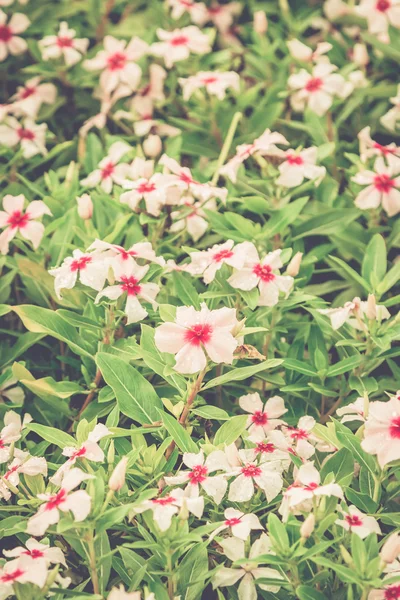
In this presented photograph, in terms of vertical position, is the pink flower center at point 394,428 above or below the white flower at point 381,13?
below

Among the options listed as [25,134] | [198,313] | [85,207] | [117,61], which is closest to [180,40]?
[117,61]

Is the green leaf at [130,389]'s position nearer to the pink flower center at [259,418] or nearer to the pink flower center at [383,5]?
the pink flower center at [259,418]

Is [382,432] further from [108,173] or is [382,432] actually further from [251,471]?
[108,173]

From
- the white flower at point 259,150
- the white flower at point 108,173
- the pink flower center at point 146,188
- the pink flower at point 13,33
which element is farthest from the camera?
the pink flower at point 13,33

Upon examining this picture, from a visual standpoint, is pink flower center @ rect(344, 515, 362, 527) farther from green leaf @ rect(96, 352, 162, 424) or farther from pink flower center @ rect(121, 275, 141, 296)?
pink flower center @ rect(121, 275, 141, 296)

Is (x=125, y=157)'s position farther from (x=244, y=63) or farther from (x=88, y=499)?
(x=88, y=499)

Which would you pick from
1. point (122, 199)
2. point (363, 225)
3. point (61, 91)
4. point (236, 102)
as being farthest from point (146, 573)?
point (61, 91)

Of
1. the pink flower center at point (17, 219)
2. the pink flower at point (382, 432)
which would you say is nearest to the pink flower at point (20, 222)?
the pink flower center at point (17, 219)
